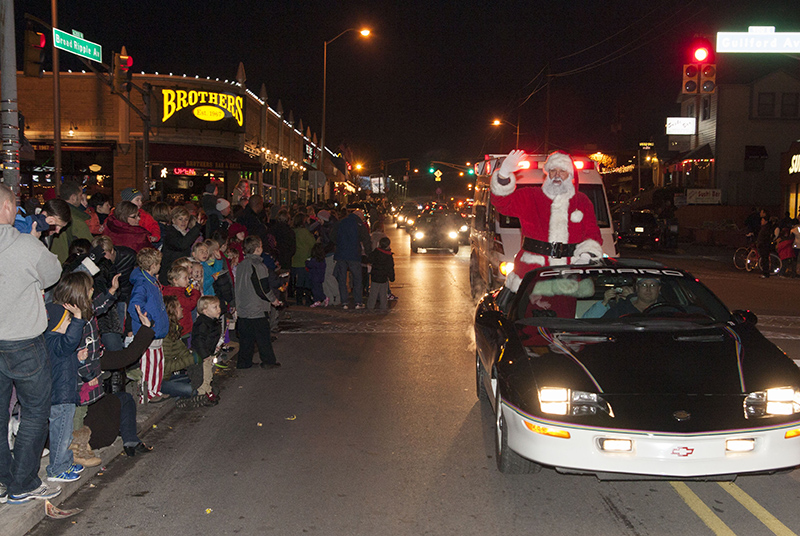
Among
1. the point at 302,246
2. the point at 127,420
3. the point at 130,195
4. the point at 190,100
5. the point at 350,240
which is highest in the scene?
the point at 190,100

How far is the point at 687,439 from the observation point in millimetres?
4379

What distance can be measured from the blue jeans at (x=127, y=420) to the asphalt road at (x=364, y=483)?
0.57ft

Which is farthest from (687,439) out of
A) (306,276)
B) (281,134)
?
(281,134)

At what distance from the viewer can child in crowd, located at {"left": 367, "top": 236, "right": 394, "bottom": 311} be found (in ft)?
44.8

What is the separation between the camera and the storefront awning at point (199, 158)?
1201 inches

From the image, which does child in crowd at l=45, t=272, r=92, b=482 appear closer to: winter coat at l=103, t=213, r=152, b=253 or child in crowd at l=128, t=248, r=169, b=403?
child in crowd at l=128, t=248, r=169, b=403

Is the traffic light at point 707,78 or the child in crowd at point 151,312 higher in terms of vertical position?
the traffic light at point 707,78

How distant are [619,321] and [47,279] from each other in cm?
408

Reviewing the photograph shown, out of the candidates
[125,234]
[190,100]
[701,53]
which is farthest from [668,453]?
[190,100]

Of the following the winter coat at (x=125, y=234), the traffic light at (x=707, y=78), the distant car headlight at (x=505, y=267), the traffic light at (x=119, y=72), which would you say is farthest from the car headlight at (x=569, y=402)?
the traffic light at (x=707, y=78)

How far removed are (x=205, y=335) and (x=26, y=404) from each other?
2.98 meters

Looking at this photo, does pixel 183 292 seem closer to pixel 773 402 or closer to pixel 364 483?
pixel 364 483

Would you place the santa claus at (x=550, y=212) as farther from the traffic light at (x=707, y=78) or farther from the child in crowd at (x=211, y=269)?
the traffic light at (x=707, y=78)

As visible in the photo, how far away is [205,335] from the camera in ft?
24.7
